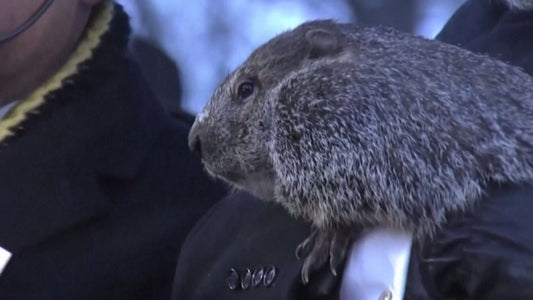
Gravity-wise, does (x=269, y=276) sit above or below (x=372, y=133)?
below

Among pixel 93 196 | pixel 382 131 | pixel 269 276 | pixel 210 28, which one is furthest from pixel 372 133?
pixel 210 28

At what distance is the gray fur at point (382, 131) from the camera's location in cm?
149

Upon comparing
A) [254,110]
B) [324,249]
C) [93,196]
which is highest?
[254,110]

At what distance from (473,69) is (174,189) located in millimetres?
956

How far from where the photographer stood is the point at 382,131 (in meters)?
1.50

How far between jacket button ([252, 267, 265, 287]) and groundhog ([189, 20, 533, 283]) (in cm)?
13

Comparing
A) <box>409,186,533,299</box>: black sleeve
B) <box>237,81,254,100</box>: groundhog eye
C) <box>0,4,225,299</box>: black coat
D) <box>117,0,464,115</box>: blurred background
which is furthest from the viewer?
<box>117,0,464,115</box>: blurred background

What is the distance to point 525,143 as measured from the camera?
1517mm

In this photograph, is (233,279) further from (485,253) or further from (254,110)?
(485,253)

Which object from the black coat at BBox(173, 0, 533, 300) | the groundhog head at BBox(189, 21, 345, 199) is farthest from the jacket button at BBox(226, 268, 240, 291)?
the groundhog head at BBox(189, 21, 345, 199)

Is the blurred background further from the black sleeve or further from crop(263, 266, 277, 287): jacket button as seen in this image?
the black sleeve

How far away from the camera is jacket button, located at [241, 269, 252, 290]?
1.76 m

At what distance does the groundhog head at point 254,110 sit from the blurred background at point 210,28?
124 cm

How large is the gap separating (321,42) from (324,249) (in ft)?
0.94
